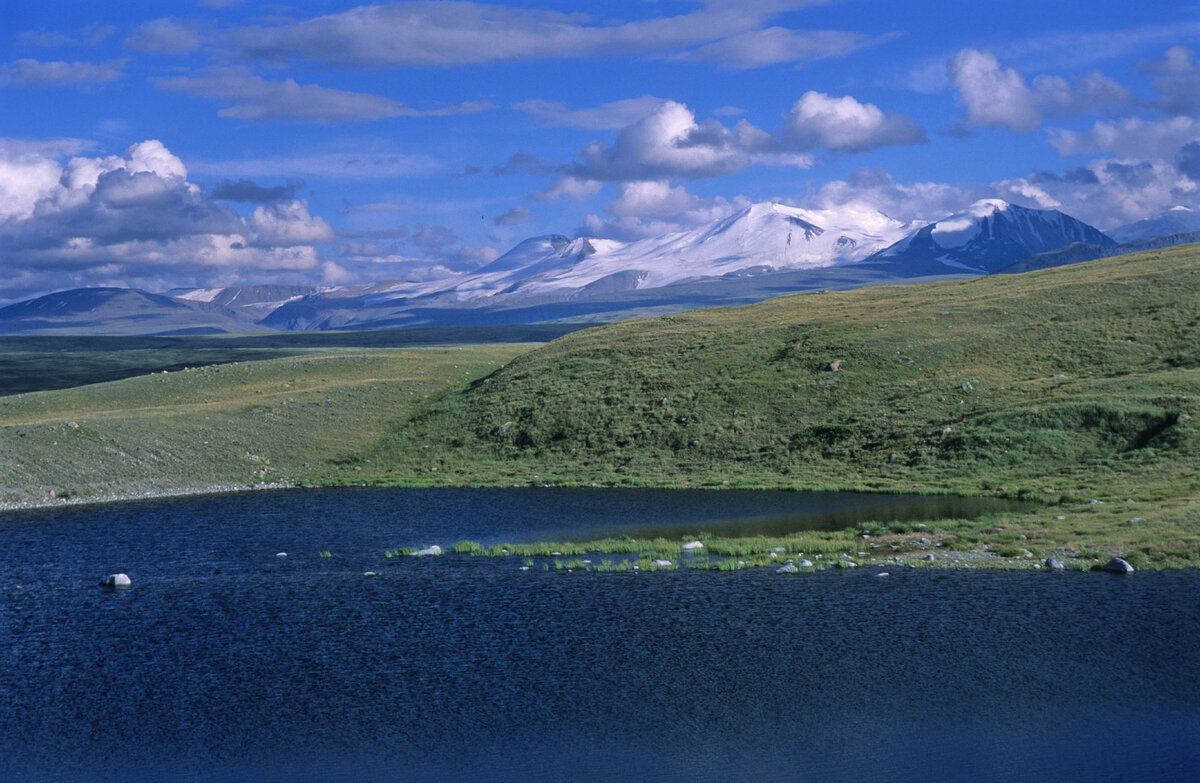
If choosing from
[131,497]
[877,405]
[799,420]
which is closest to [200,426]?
[131,497]

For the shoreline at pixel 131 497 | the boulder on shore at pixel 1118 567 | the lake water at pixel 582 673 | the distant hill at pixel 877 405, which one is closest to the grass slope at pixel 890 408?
the distant hill at pixel 877 405

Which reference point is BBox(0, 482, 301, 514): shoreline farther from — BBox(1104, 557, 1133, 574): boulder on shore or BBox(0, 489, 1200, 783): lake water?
BBox(1104, 557, 1133, 574): boulder on shore

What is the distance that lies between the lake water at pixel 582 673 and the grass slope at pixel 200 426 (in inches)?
1012

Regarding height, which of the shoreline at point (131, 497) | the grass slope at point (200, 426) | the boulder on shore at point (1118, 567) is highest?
the grass slope at point (200, 426)

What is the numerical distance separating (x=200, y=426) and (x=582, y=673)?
60115 mm

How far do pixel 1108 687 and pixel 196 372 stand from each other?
100613mm

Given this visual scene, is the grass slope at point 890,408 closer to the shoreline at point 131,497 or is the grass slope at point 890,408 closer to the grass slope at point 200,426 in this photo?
the grass slope at point 200,426

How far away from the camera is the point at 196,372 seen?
109 metres

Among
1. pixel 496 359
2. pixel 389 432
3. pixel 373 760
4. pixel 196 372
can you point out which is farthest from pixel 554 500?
pixel 496 359

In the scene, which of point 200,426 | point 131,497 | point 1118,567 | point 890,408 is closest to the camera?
point 1118,567

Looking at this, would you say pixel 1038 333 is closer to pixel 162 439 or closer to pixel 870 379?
pixel 870 379

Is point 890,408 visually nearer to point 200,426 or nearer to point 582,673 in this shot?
point 582,673

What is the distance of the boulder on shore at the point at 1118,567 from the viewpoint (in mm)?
35938

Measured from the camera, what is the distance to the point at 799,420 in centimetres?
7338
